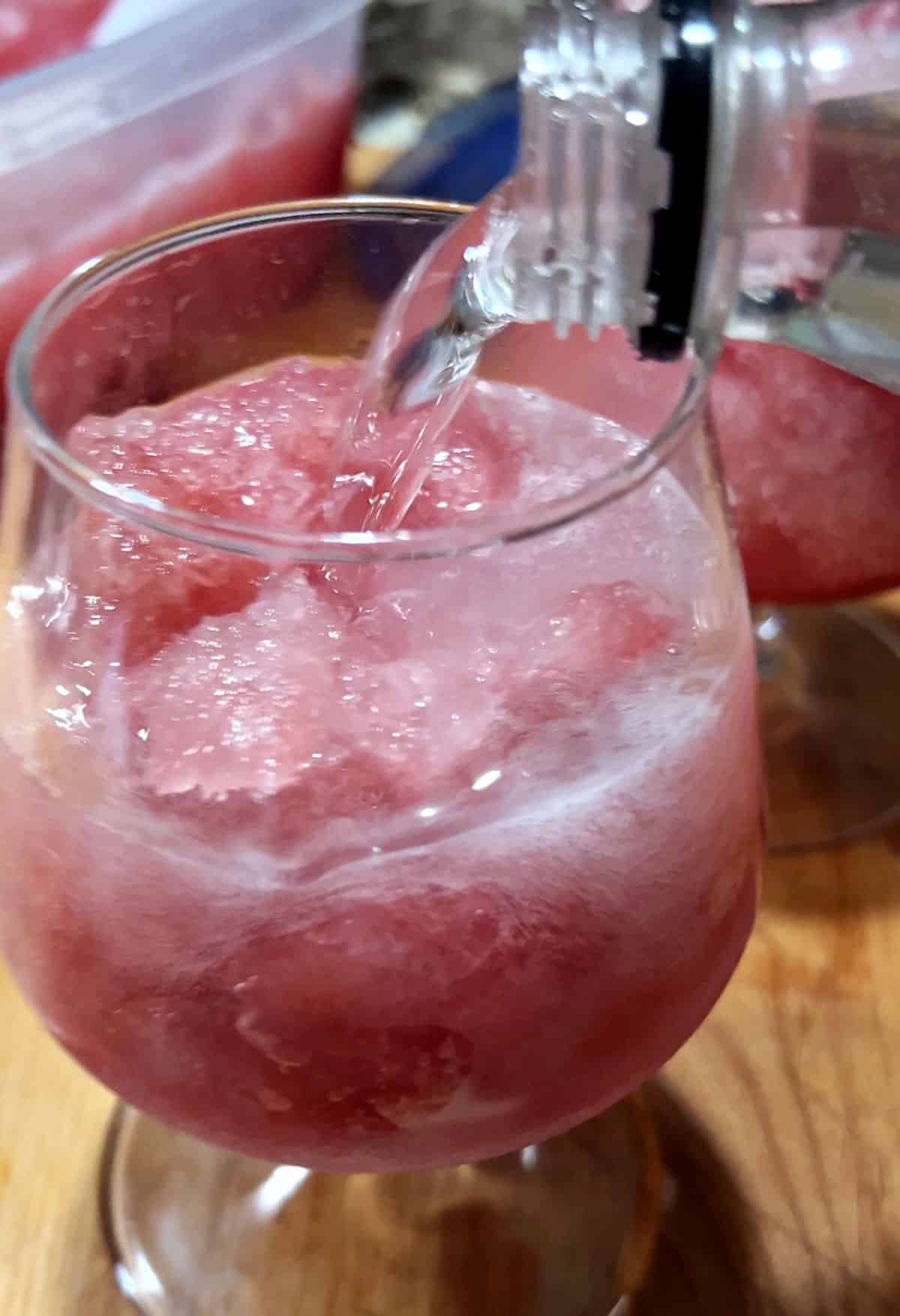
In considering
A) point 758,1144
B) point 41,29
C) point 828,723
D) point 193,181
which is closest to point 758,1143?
point 758,1144

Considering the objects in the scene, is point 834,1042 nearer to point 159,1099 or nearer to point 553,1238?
point 553,1238

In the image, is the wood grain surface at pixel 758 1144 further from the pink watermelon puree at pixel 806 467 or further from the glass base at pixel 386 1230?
the pink watermelon puree at pixel 806 467

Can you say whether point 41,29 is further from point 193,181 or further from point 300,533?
point 300,533

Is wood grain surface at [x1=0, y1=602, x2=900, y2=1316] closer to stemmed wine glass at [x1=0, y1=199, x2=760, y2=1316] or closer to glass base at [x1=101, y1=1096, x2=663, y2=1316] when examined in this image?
glass base at [x1=101, y1=1096, x2=663, y2=1316]

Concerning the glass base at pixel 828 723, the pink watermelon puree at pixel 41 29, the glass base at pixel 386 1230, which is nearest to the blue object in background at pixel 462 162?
the pink watermelon puree at pixel 41 29

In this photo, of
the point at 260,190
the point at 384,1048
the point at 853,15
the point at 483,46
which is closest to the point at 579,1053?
the point at 384,1048

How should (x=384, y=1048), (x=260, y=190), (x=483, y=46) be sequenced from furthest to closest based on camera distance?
(x=483, y=46), (x=260, y=190), (x=384, y=1048)
